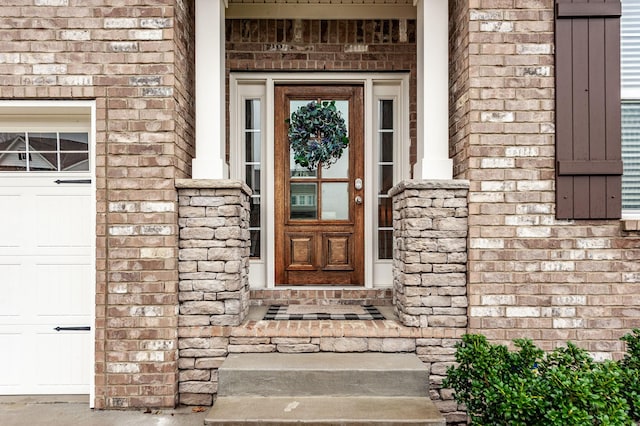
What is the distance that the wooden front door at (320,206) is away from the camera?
14.1 feet

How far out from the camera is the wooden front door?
169 inches

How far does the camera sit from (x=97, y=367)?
3113 millimetres

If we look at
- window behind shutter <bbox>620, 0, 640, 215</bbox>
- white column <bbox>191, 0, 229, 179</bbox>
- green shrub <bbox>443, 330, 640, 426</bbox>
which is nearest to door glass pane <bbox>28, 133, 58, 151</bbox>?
white column <bbox>191, 0, 229, 179</bbox>

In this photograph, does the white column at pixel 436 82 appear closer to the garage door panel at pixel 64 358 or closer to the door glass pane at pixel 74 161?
the door glass pane at pixel 74 161

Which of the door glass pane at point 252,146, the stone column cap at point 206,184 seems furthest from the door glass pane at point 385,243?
the stone column cap at point 206,184

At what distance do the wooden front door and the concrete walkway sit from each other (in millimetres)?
1552

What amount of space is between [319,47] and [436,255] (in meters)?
2.20

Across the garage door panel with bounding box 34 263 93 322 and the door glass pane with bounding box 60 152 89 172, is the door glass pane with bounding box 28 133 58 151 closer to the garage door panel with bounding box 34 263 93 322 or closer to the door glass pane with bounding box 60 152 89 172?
the door glass pane with bounding box 60 152 89 172

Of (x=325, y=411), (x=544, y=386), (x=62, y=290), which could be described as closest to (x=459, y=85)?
(x=544, y=386)

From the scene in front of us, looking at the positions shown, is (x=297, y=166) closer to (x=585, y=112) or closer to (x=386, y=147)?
(x=386, y=147)

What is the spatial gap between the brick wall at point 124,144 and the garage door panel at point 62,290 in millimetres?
410

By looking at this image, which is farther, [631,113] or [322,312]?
[322,312]

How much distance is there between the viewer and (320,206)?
432cm

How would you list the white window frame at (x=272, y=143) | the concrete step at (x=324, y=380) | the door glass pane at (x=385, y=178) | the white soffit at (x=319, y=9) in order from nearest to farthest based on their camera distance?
Answer: 1. the concrete step at (x=324, y=380)
2. the white soffit at (x=319, y=9)
3. the white window frame at (x=272, y=143)
4. the door glass pane at (x=385, y=178)
